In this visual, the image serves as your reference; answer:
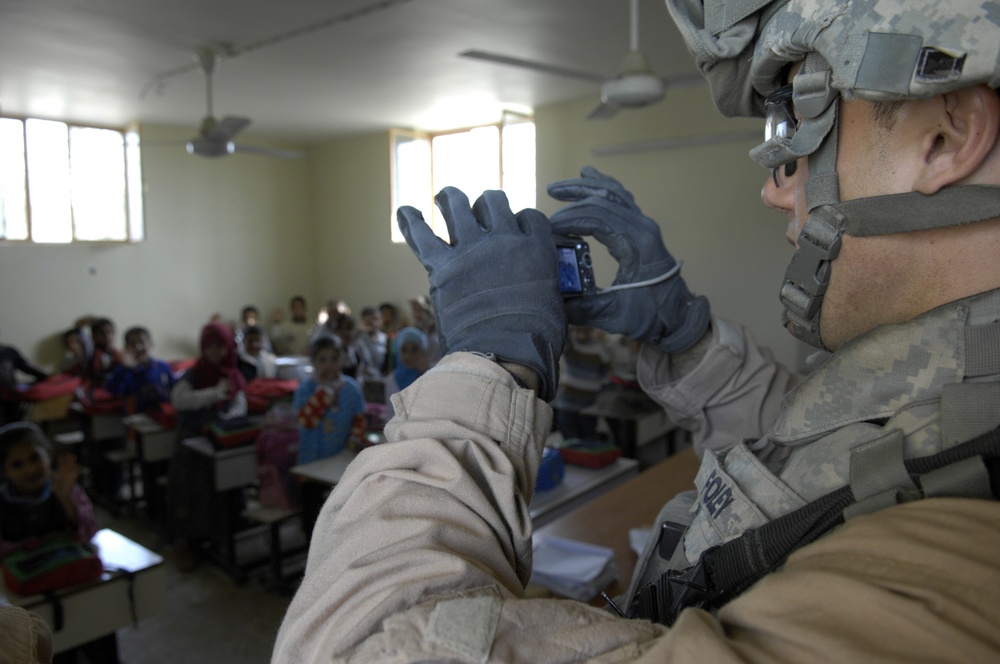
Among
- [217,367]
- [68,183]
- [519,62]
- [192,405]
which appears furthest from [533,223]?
[68,183]

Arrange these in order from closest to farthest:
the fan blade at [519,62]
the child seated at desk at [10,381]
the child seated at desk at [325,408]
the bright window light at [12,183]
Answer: the child seated at desk at [325,408]
the fan blade at [519,62]
the child seated at desk at [10,381]
the bright window light at [12,183]

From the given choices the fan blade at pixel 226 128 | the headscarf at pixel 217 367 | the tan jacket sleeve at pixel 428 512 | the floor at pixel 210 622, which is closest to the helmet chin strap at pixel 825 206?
the tan jacket sleeve at pixel 428 512

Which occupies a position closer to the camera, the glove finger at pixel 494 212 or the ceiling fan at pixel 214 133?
the glove finger at pixel 494 212

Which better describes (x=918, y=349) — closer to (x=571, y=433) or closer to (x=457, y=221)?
(x=457, y=221)

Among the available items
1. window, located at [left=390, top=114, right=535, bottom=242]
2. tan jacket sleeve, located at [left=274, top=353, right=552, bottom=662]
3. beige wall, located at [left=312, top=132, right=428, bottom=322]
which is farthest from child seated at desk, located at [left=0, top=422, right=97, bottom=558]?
beige wall, located at [left=312, top=132, right=428, bottom=322]

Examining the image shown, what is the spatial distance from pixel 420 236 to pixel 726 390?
558 millimetres

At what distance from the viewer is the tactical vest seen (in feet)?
1.68

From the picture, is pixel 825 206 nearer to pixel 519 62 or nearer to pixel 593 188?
pixel 593 188

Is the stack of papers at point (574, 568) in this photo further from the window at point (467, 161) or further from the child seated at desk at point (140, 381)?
the window at point (467, 161)

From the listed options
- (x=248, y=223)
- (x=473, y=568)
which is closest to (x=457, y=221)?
(x=473, y=568)

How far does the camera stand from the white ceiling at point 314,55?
4.88m

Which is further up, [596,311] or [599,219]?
[599,219]

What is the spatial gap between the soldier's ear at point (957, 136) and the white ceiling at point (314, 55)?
466 centimetres

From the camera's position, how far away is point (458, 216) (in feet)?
2.84
